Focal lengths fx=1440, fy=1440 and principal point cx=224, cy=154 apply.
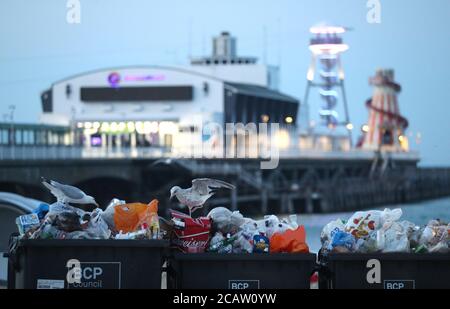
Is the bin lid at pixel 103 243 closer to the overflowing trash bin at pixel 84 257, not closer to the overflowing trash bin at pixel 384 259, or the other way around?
the overflowing trash bin at pixel 84 257

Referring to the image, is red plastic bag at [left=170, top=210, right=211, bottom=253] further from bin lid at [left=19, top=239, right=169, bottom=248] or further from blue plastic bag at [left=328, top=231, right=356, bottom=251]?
blue plastic bag at [left=328, top=231, right=356, bottom=251]

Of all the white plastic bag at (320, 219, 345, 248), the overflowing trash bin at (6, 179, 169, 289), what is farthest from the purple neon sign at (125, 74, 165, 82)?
the overflowing trash bin at (6, 179, 169, 289)

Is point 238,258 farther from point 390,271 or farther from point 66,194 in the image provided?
point 66,194


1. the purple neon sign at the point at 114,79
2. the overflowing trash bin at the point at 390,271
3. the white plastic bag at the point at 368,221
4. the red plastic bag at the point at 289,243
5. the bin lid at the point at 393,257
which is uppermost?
the purple neon sign at the point at 114,79

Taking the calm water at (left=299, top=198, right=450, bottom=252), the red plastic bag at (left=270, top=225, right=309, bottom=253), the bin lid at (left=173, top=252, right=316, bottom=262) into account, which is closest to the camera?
the bin lid at (left=173, top=252, right=316, bottom=262)

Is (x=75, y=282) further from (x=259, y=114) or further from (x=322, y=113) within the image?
(x=322, y=113)

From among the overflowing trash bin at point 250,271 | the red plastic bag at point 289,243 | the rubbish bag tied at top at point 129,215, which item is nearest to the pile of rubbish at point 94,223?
the rubbish bag tied at top at point 129,215

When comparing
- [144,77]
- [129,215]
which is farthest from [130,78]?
[129,215]

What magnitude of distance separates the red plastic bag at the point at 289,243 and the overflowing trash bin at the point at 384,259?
241mm

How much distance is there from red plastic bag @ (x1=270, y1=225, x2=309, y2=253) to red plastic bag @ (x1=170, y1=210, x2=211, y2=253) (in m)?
0.60

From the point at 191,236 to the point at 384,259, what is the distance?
1718 mm

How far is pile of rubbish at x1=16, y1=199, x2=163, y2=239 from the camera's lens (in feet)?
41.4

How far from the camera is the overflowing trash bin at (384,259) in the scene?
40.4 feet
